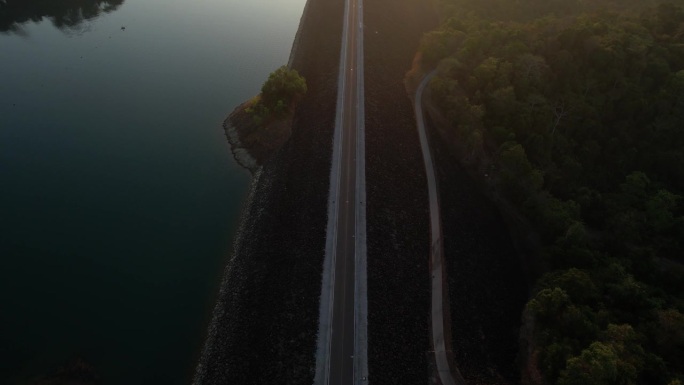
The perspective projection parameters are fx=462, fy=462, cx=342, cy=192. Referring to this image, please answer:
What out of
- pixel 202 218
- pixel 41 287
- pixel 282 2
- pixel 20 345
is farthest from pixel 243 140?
pixel 282 2

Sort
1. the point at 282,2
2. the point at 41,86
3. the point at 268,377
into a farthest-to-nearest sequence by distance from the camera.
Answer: the point at 282,2 → the point at 41,86 → the point at 268,377

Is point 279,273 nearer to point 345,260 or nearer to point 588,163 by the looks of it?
point 345,260

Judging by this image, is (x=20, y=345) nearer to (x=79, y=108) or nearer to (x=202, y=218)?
(x=202, y=218)

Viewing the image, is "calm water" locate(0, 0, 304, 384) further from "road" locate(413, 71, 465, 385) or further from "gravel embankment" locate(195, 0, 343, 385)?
"road" locate(413, 71, 465, 385)

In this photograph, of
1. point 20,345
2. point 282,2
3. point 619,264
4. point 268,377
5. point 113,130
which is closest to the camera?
point 268,377

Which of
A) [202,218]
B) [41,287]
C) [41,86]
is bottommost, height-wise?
[202,218]

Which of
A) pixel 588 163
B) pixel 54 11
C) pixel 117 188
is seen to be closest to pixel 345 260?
pixel 117 188

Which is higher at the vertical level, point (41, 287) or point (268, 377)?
point (41, 287)
